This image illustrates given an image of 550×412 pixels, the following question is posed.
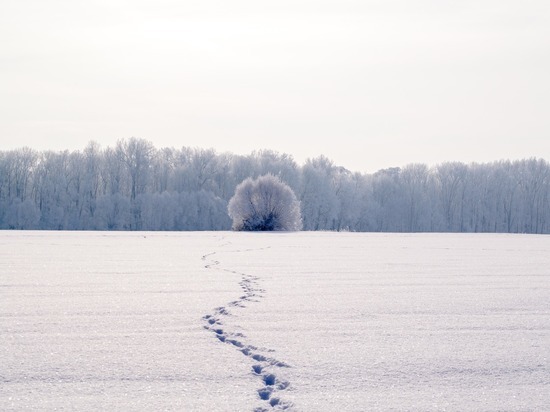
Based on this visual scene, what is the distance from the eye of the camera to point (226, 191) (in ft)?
176

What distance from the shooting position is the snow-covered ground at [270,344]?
2801mm

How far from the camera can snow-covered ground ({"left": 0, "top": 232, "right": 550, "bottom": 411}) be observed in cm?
280

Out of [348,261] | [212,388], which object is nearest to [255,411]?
[212,388]

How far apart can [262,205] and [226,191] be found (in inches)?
998

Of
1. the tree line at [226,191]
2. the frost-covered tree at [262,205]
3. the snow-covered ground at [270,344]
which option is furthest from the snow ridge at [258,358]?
the tree line at [226,191]

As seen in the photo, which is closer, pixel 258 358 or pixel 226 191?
pixel 258 358

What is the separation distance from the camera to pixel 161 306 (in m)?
5.04

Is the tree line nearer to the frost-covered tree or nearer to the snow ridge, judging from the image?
the frost-covered tree

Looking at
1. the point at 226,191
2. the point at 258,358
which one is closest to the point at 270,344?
the point at 258,358

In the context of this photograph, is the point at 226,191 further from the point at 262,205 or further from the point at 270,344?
the point at 270,344

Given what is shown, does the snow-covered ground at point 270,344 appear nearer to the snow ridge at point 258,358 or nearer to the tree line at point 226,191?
the snow ridge at point 258,358

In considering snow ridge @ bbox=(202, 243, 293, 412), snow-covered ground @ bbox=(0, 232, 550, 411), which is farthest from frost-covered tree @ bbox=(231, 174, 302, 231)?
snow ridge @ bbox=(202, 243, 293, 412)

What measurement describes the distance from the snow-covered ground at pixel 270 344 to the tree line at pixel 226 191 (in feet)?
136

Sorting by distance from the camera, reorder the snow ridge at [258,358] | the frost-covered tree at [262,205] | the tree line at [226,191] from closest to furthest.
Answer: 1. the snow ridge at [258,358]
2. the frost-covered tree at [262,205]
3. the tree line at [226,191]
